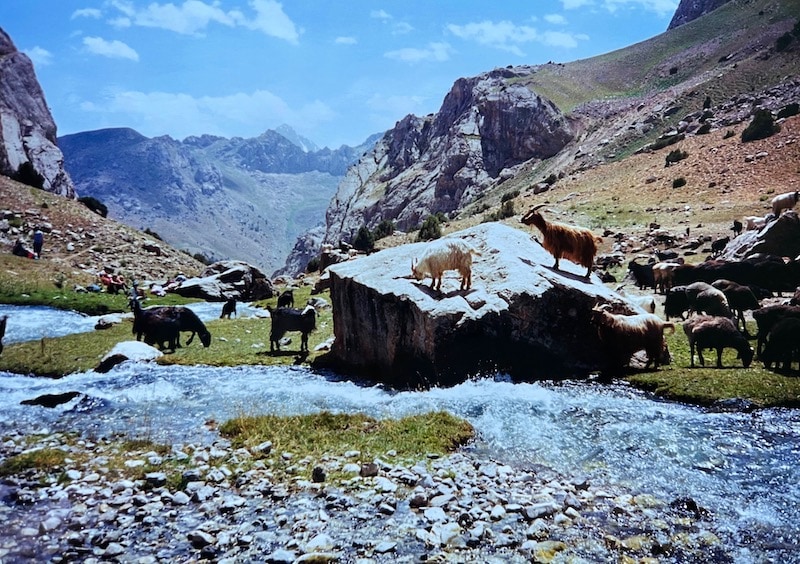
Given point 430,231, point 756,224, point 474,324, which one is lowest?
point 474,324

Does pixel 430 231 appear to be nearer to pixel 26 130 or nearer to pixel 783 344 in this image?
pixel 783 344

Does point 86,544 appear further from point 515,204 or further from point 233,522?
point 515,204

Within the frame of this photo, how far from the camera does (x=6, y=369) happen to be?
18.0 m

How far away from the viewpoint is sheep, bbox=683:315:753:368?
14.3 metres

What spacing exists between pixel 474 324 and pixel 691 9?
208 metres

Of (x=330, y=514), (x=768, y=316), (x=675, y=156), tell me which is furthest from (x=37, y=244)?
(x=675, y=156)

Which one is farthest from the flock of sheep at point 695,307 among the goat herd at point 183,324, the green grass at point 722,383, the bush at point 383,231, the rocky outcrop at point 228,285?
the bush at point 383,231

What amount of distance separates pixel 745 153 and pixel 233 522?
5389cm

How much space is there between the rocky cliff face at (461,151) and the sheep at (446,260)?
92.2 metres

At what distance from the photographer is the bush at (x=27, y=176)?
192 ft

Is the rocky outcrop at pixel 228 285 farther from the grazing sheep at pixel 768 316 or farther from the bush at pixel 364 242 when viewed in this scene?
the grazing sheep at pixel 768 316

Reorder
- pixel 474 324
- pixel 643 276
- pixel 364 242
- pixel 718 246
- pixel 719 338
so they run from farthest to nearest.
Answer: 1. pixel 364 242
2. pixel 718 246
3. pixel 643 276
4. pixel 719 338
5. pixel 474 324

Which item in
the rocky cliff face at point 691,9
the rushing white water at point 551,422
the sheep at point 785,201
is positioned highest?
the rocky cliff face at point 691,9

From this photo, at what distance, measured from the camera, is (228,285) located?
130 feet
